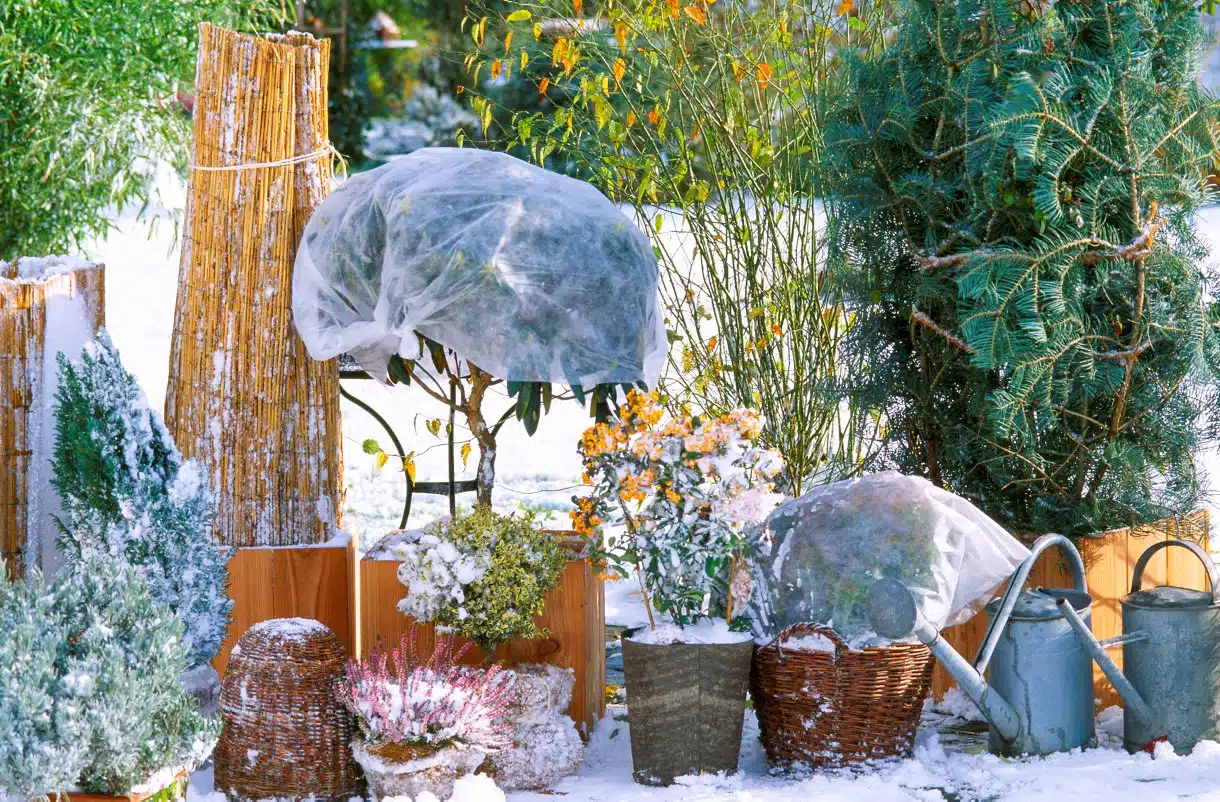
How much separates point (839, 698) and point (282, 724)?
1.22m

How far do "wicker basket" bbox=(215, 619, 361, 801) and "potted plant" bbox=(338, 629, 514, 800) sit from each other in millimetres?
71

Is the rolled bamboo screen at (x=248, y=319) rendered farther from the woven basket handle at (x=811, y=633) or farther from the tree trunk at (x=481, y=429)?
the woven basket handle at (x=811, y=633)

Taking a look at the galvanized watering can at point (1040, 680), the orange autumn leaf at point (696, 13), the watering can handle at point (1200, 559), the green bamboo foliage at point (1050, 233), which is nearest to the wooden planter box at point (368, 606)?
the galvanized watering can at point (1040, 680)

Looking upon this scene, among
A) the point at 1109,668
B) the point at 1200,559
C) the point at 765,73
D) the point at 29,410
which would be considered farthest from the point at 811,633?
the point at 29,410

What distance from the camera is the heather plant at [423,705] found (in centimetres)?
282

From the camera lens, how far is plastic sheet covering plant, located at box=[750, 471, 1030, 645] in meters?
3.13

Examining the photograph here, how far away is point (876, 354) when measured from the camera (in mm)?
3703

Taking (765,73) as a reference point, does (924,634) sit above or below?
below

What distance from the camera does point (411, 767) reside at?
2818 millimetres

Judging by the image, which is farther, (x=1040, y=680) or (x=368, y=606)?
(x=368, y=606)

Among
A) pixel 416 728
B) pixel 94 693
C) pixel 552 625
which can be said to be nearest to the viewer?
pixel 94 693

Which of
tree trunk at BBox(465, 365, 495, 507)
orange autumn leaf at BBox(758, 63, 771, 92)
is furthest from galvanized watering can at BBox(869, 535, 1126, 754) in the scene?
orange autumn leaf at BBox(758, 63, 771, 92)

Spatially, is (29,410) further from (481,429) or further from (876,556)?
(876,556)

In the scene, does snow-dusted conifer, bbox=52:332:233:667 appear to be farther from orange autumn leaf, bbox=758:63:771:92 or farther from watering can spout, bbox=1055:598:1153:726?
orange autumn leaf, bbox=758:63:771:92
